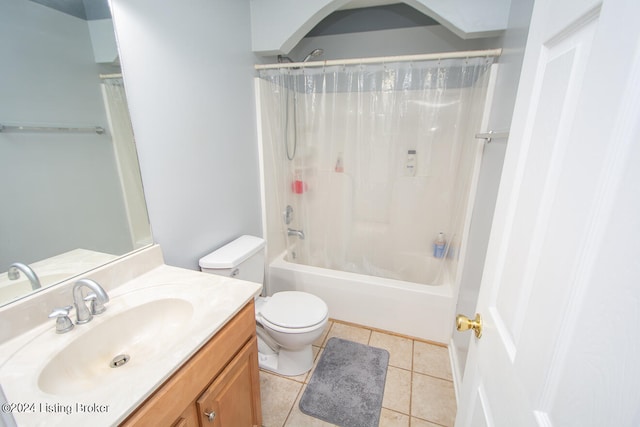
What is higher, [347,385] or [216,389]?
[216,389]

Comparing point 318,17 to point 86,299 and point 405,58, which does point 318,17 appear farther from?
point 86,299

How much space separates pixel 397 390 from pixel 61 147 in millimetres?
2020

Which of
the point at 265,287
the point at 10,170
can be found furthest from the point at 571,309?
the point at 265,287

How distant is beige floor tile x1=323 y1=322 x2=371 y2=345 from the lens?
2.01 metres

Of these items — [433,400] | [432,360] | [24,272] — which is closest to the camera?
[24,272]

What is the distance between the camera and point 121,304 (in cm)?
101

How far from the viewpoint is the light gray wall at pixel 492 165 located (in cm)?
118

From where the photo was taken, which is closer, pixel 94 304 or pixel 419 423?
pixel 94 304

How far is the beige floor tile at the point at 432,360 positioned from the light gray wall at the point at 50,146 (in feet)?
6.25

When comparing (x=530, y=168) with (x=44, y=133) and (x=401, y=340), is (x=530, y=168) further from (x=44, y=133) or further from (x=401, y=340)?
(x=401, y=340)

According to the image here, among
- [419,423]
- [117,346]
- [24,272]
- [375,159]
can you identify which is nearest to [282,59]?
[375,159]

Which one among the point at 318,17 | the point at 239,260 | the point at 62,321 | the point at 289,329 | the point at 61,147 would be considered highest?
the point at 318,17

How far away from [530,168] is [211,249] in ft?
5.16

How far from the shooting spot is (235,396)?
106 cm
